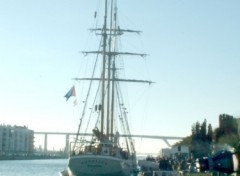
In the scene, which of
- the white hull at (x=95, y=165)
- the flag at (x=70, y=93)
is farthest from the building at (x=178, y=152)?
the white hull at (x=95, y=165)

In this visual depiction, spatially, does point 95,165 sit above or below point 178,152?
below

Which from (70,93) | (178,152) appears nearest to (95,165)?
(70,93)

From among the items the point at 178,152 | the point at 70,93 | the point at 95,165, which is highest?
the point at 70,93

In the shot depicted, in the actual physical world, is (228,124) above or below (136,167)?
above

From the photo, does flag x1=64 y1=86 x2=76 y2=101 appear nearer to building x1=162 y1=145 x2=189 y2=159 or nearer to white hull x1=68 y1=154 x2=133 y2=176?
white hull x1=68 y1=154 x2=133 y2=176

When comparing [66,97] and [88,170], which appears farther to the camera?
[66,97]

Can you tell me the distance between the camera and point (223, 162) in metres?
17.7

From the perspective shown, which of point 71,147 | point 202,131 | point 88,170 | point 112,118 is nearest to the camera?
point 88,170

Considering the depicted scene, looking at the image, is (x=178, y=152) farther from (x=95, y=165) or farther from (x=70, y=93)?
(x=95, y=165)

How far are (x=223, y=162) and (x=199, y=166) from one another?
2.30 ft

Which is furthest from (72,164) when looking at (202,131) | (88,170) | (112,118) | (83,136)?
(202,131)

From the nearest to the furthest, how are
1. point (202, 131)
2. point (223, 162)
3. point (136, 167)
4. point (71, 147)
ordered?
1. point (223, 162)
2. point (71, 147)
3. point (136, 167)
4. point (202, 131)

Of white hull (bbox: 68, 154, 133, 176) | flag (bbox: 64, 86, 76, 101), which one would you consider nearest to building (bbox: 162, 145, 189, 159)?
flag (bbox: 64, 86, 76, 101)

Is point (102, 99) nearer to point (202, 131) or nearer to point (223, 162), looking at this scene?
point (202, 131)
